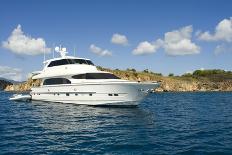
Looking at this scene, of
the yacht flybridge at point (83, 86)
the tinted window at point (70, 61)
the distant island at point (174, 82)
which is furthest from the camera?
the distant island at point (174, 82)

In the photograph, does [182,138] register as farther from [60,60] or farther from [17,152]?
[60,60]

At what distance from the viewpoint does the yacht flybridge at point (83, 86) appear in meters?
31.5

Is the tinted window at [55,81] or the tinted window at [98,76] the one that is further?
the tinted window at [55,81]

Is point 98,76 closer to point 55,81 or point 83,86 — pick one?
point 83,86

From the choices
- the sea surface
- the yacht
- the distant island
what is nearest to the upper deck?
the yacht

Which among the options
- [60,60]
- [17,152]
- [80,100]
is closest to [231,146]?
[17,152]

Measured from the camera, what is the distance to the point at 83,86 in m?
33.4

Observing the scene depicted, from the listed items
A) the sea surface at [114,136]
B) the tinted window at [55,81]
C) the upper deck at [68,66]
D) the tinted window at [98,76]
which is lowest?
the sea surface at [114,136]

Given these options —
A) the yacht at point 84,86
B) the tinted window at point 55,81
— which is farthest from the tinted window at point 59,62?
the tinted window at point 55,81

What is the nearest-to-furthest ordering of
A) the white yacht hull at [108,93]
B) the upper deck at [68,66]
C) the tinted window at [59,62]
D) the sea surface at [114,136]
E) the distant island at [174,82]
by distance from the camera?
the sea surface at [114,136], the white yacht hull at [108,93], the upper deck at [68,66], the tinted window at [59,62], the distant island at [174,82]

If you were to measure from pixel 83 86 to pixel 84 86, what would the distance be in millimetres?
167

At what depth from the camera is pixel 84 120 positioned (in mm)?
24156

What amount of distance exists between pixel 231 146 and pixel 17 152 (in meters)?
9.24

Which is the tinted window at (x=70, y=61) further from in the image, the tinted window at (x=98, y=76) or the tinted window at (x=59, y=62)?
the tinted window at (x=98, y=76)
